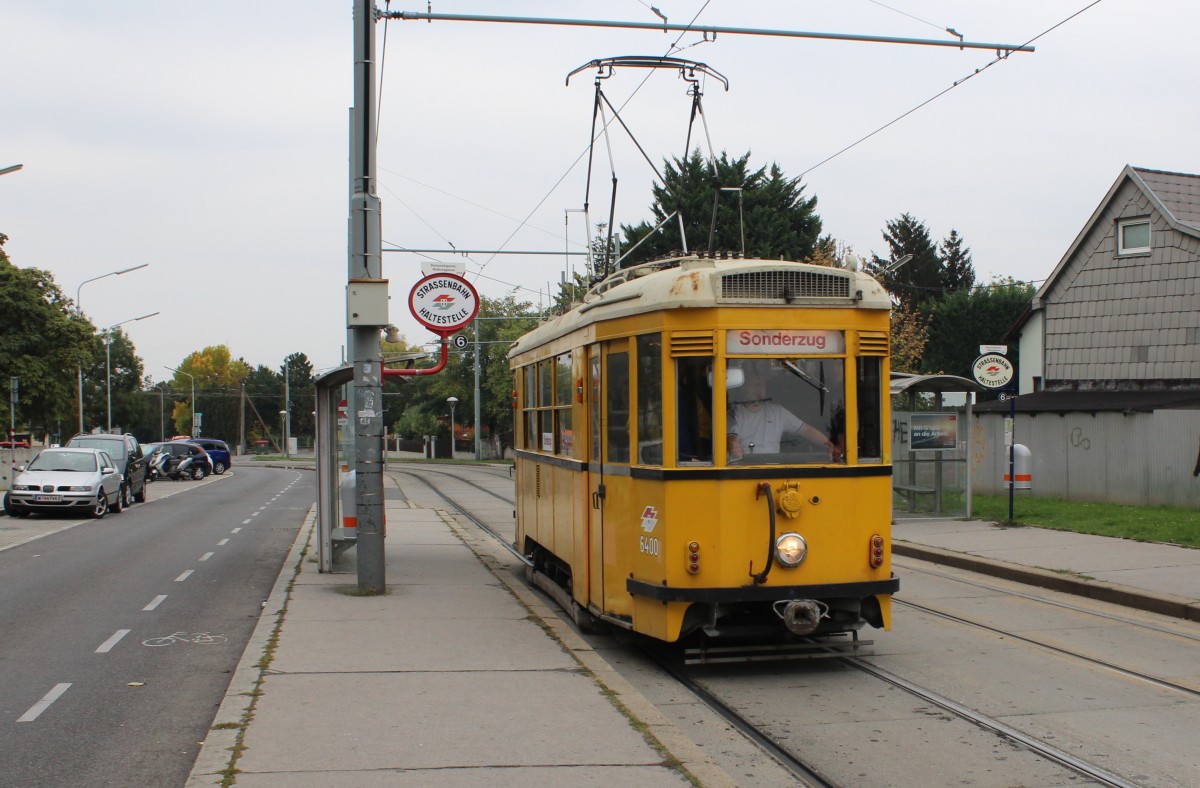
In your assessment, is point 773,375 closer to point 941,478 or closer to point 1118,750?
point 1118,750

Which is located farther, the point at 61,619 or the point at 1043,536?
the point at 1043,536

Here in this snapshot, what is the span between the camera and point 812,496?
804 cm

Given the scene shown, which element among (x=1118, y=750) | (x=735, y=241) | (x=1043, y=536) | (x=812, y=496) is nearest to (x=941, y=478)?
(x=1043, y=536)

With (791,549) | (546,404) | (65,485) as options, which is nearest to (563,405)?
(546,404)

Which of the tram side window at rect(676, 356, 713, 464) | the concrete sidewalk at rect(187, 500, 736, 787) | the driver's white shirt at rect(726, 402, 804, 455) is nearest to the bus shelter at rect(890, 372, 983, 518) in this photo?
the concrete sidewalk at rect(187, 500, 736, 787)

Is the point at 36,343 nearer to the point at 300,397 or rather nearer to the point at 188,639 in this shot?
the point at 188,639

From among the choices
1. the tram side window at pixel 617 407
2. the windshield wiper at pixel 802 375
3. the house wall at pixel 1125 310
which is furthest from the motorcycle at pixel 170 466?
the windshield wiper at pixel 802 375

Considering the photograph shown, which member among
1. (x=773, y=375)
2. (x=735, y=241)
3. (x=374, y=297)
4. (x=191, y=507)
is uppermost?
(x=735, y=241)

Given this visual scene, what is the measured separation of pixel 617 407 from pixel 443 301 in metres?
6.25

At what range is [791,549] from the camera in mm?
7973

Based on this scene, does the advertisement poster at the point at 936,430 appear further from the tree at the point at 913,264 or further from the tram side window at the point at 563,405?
the tree at the point at 913,264

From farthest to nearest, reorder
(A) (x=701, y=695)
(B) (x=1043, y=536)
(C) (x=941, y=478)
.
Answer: (C) (x=941, y=478), (B) (x=1043, y=536), (A) (x=701, y=695)

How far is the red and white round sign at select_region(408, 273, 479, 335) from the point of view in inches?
566

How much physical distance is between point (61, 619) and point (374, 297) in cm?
418
